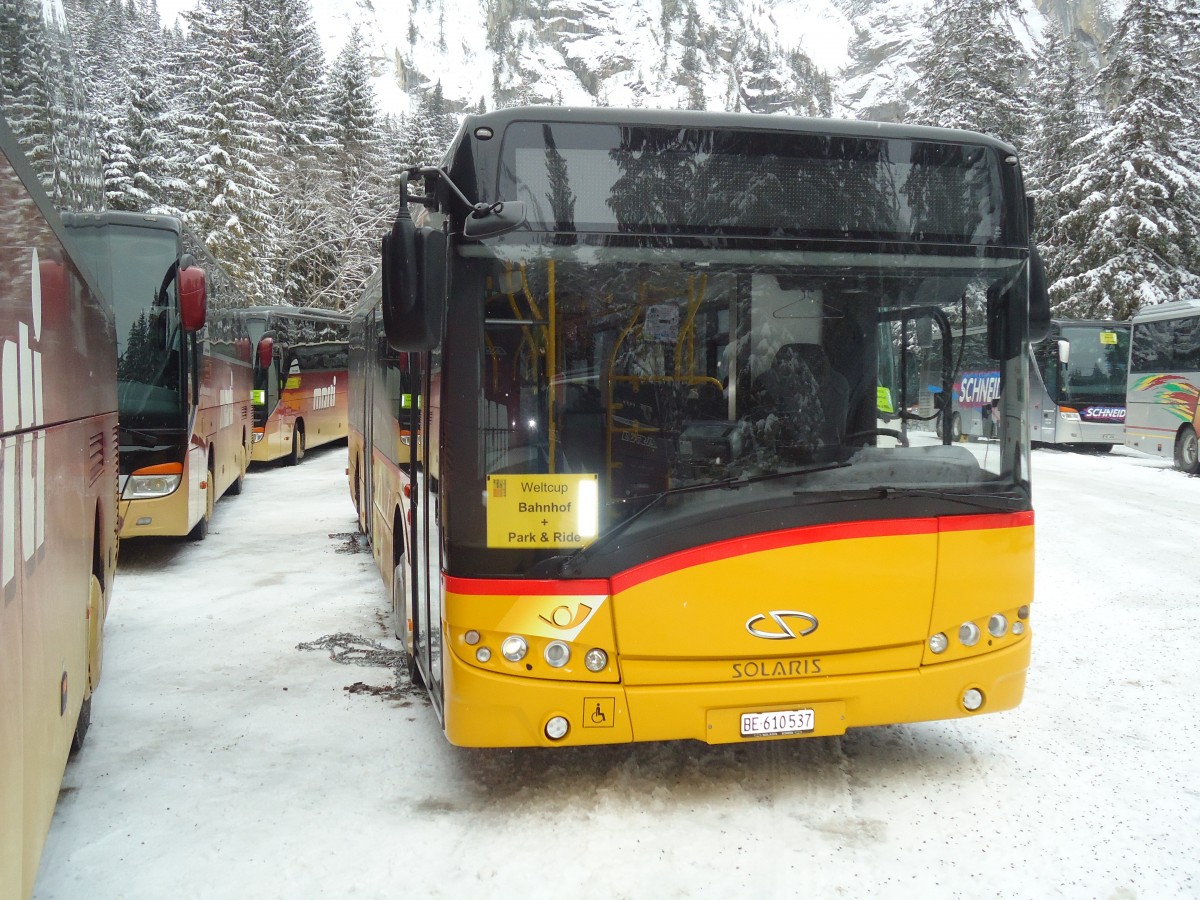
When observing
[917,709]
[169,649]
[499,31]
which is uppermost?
[499,31]

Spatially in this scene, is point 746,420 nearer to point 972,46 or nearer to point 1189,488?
point 1189,488

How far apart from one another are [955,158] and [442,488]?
2777 mm

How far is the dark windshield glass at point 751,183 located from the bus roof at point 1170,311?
18.4 meters

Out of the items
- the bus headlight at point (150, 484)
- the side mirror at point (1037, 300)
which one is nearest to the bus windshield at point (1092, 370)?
the bus headlight at point (150, 484)

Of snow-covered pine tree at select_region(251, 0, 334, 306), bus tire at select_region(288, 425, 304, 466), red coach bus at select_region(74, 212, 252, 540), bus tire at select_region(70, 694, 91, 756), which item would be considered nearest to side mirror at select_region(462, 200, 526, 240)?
bus tire at select_region(70, 694, 91, 756)

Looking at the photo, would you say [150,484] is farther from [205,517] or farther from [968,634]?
[968,634]

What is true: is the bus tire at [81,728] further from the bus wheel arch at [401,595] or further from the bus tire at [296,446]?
the bus tire at [296,446]

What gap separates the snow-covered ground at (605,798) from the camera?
13.0ft

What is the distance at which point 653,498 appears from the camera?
4.39 metres

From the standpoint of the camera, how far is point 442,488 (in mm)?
4477

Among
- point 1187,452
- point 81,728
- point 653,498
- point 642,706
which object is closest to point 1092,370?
point 1187,452

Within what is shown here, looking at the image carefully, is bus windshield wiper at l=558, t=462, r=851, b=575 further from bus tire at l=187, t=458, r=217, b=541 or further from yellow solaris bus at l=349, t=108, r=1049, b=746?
bus tire at l=187, t=458, r=217, b=541

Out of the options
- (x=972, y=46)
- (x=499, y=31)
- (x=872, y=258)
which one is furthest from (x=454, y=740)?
(x=499, y=31)

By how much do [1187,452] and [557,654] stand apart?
63.3 feet
